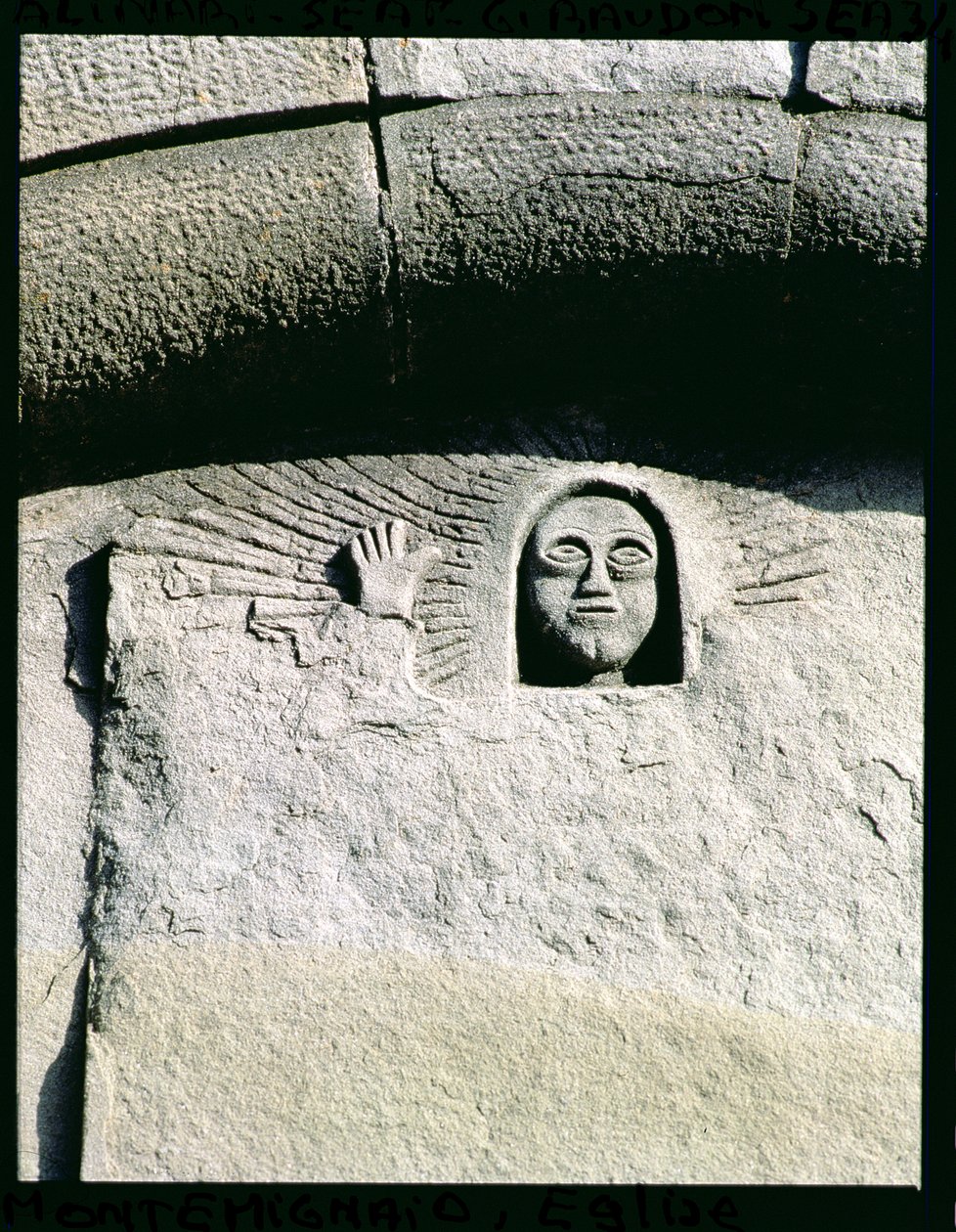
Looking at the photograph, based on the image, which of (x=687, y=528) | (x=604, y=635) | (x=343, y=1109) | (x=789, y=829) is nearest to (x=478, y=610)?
(x=604, y=635)

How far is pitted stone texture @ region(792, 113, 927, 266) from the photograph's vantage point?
7.97 feet

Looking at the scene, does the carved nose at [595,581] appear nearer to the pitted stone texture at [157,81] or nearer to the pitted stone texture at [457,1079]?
the pitted stone texture at [457,1079]

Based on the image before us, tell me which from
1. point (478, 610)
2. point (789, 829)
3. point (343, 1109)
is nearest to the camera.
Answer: point (343, 1109)

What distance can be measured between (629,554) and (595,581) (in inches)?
3.5

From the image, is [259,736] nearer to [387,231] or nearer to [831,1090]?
[387,231]

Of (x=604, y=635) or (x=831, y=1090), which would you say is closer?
(x=831, y=1090)

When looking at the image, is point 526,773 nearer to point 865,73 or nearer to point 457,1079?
point 457,1079

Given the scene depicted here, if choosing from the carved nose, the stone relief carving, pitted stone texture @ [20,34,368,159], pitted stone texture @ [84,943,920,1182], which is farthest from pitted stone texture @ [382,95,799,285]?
pitted stone texture @ [84,943,920,1182]

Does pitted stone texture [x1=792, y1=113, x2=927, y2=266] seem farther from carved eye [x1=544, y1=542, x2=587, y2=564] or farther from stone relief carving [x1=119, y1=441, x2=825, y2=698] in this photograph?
carved eye [x1=544, y1=542, x2=587, y2=564]

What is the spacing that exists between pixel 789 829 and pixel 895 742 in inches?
9.5

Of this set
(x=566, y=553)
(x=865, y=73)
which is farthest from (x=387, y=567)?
(x=865, y=73)

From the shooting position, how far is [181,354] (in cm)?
251

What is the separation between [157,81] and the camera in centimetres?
243

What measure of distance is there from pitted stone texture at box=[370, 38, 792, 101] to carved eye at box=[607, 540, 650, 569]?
2.52ft
